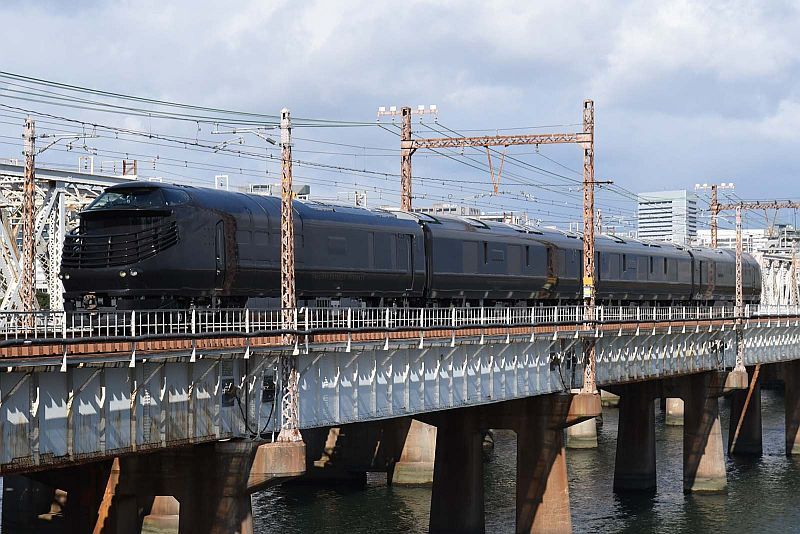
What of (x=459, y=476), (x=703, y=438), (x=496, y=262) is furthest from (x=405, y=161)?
(x=703, y=438)

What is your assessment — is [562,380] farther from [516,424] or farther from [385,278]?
[385,278]

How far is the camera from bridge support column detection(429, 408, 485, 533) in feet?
187

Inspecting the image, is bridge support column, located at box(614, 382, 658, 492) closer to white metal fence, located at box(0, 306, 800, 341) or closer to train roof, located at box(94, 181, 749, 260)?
white metal fence, located at box(0, 306, 800, 341)

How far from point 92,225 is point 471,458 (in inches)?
936

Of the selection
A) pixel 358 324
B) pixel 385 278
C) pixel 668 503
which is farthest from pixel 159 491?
pixel 668 503

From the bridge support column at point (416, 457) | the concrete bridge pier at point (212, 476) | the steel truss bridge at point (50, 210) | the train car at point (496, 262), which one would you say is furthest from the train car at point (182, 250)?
the bridge support column at point (416, 457)

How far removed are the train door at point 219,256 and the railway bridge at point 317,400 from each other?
131 centimetres

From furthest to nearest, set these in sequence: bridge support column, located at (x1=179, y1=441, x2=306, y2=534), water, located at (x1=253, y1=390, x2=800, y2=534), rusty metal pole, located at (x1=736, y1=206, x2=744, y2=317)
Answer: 1. rusty metal pole, located at (x1=736, y1=206, x2=744, y2=317)
2. water, located at (x1=253, y1=390, x2=800, y2=534)
3. bridge support column, located at (x1=179, y1=441, x2=306, y2=534)

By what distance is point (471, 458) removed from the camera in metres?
57.5

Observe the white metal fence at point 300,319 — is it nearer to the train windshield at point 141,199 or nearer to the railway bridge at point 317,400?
the railway bridge at point 317,400

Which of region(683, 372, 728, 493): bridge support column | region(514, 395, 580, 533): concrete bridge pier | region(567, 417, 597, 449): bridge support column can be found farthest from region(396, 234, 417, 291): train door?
region(567, 417, 597, 449): bridge support column

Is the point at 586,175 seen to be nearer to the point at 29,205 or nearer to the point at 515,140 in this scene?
the point at 515,140

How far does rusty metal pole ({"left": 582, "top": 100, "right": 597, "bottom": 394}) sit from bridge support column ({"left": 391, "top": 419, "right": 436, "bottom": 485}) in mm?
19271

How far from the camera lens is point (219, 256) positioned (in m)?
40.4
